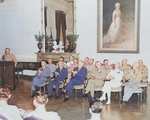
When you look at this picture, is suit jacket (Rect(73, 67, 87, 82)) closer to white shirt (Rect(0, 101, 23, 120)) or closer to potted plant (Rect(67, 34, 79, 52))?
potted plant (Rect(67, 34, 79, 52))

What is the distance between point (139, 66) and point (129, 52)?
278 centimetres

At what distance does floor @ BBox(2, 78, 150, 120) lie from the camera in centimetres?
594

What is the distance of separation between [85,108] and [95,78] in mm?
1470

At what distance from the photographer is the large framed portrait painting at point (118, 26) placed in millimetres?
10875

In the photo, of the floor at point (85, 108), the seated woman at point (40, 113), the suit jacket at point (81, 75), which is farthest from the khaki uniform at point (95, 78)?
the seated woman at point (40, 113)

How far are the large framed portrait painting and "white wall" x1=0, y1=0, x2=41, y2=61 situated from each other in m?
3.51

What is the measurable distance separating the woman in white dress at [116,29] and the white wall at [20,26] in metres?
3.93

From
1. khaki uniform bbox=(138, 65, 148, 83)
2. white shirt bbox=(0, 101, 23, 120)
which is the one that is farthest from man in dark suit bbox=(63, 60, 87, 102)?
white shirt bbox=(0, 101, 23, 120)

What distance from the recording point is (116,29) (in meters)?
Result: 11.1

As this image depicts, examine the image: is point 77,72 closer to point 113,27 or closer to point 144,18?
point 113,27

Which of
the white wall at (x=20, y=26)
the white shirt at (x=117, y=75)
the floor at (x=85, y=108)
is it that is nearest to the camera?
the floor at (x=85, y=108)

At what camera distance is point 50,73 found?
8805 mm

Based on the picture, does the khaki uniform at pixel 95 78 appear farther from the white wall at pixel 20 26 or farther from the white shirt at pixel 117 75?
the white wall at pixel 20 26

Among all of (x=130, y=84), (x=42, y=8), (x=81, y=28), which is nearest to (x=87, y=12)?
(x=81, y=28)
